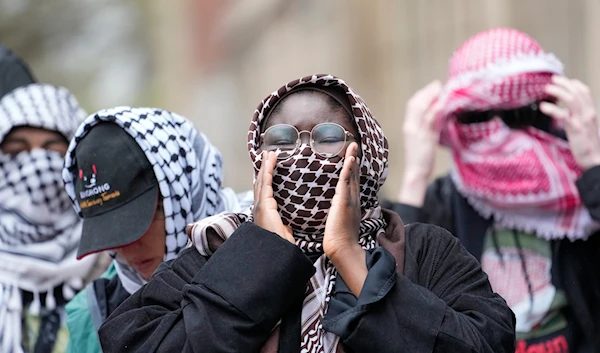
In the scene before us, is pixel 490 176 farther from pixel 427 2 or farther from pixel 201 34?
Answer: pixel 201 34

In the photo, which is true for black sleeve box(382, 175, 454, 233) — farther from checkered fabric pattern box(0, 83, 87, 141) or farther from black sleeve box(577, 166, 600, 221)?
checkered fabric pattern box(0, 83, 87, 141)

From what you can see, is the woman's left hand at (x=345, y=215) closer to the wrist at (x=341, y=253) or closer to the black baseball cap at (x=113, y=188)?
the wrist at (x=341, y=253)

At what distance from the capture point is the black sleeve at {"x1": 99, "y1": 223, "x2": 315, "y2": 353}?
246 centimetres

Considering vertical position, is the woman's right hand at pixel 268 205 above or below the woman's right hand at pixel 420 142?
above

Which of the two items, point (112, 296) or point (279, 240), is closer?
point (279, 240)

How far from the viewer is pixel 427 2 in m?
9.95

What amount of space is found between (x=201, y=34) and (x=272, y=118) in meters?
10.4

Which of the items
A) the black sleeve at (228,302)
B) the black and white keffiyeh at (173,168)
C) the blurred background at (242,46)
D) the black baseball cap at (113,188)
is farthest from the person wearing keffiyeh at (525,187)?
the blurred background at (242,46)

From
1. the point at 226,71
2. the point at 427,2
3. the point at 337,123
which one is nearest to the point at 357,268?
the point at 337,123

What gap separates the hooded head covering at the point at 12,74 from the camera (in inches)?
178

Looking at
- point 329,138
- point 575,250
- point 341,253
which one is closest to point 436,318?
point 341,253

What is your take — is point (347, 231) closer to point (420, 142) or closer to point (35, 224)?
point (35, 224)

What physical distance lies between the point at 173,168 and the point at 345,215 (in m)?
0.89

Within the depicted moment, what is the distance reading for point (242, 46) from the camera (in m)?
12.5
